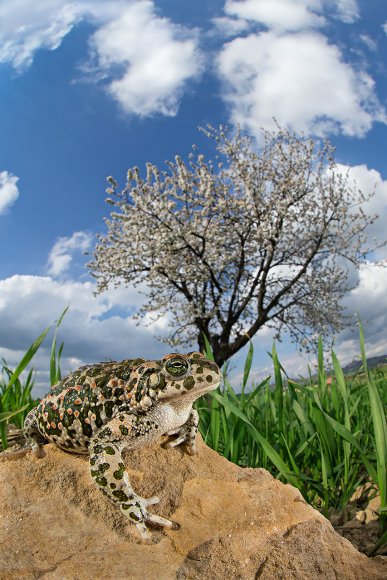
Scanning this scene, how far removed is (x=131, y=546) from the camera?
202 cm

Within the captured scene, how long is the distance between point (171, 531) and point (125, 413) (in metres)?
0.52

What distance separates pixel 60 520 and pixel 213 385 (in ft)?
2.71

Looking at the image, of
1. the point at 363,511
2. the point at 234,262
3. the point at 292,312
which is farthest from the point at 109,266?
the point at 363,511

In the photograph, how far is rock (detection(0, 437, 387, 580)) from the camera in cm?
199

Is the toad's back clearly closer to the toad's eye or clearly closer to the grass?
the toad's eye

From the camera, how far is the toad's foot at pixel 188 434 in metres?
2.51

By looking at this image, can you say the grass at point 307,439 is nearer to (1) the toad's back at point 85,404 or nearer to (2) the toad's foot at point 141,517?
(1) the toad's back at point 85,404

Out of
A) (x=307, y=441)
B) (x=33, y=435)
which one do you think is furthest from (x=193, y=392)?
(x=307, y=441)

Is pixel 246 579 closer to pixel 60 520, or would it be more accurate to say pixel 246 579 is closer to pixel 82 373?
pixel 60 520

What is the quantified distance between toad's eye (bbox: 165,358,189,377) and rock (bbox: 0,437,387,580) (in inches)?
17.8

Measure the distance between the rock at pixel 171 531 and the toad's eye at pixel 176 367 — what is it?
1.48 feet

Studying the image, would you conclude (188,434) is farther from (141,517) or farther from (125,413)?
(141,517)

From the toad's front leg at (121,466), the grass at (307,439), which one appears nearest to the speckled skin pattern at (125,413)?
the toad's front leg at (121,466)

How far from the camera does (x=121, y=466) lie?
7.07ft
